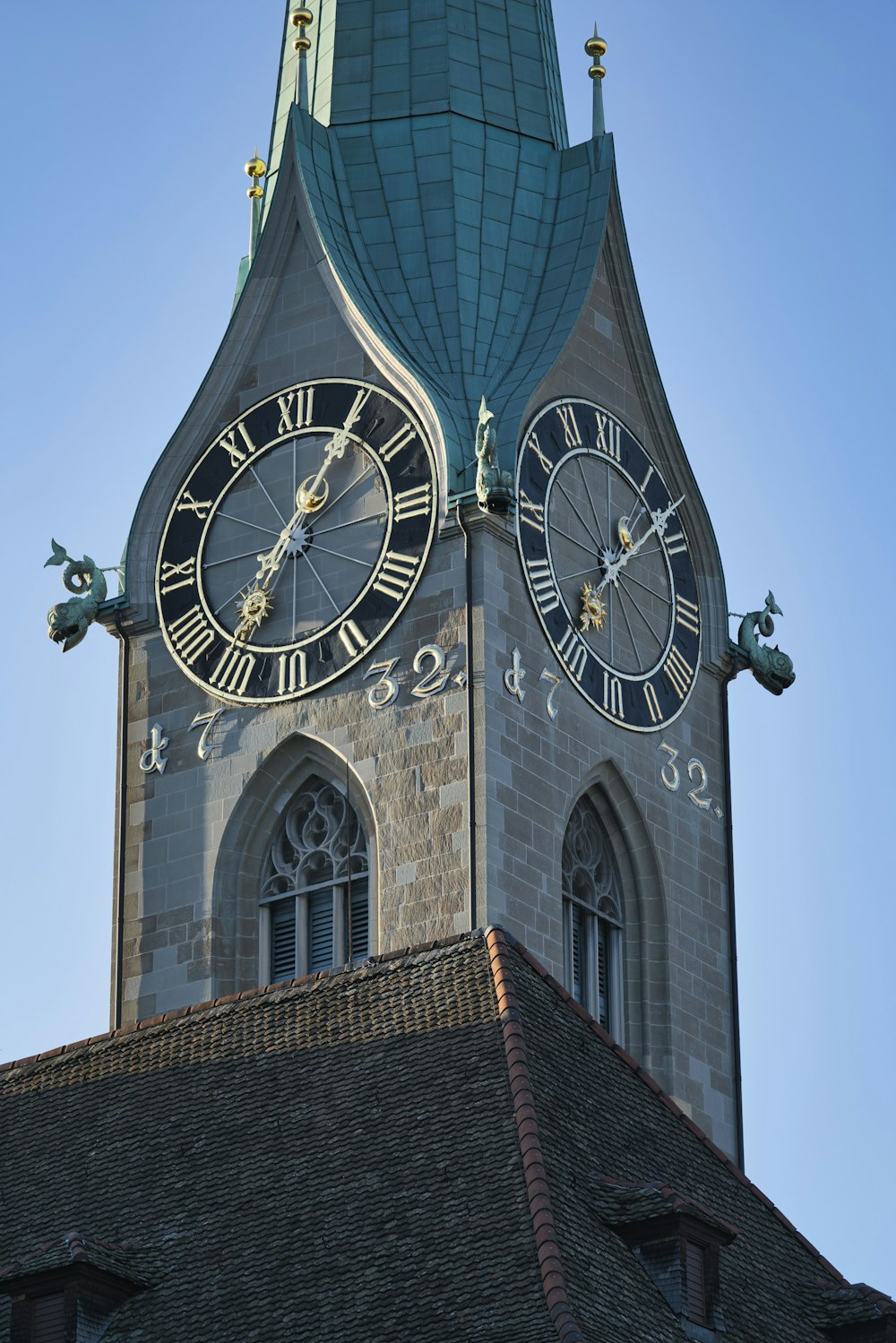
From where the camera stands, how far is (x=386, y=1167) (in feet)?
103

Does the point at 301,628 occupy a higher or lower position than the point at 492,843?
higher

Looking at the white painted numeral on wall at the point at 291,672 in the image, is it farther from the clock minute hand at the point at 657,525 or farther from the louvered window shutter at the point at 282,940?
the clock minute hand at the point at 657,525

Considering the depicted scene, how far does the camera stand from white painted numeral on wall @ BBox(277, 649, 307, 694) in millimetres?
44281

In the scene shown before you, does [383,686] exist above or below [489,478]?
below

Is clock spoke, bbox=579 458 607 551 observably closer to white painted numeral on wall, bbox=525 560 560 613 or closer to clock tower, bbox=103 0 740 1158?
clock tower, bbox=103 0 740 1158

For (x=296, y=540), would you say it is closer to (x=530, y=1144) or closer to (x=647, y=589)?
(x=647, y=589)

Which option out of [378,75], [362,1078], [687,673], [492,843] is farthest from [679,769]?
[362,1078]

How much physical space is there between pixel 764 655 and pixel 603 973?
15.0ft

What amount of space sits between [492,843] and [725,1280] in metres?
10.9

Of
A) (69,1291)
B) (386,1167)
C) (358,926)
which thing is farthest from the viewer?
(358,926)

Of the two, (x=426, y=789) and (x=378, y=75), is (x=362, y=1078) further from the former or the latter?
(x=378, y=75)

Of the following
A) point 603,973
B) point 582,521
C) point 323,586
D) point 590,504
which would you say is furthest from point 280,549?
point 603,973

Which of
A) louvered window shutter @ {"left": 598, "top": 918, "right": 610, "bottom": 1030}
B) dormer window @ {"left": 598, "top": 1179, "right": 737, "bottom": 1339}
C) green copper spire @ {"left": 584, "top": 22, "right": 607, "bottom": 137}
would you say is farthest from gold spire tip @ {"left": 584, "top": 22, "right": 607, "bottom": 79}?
dormer window @ {"left": 598, "top": 1179, "right": 737, "bottom": 1339}

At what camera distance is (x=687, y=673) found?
4625 cm
